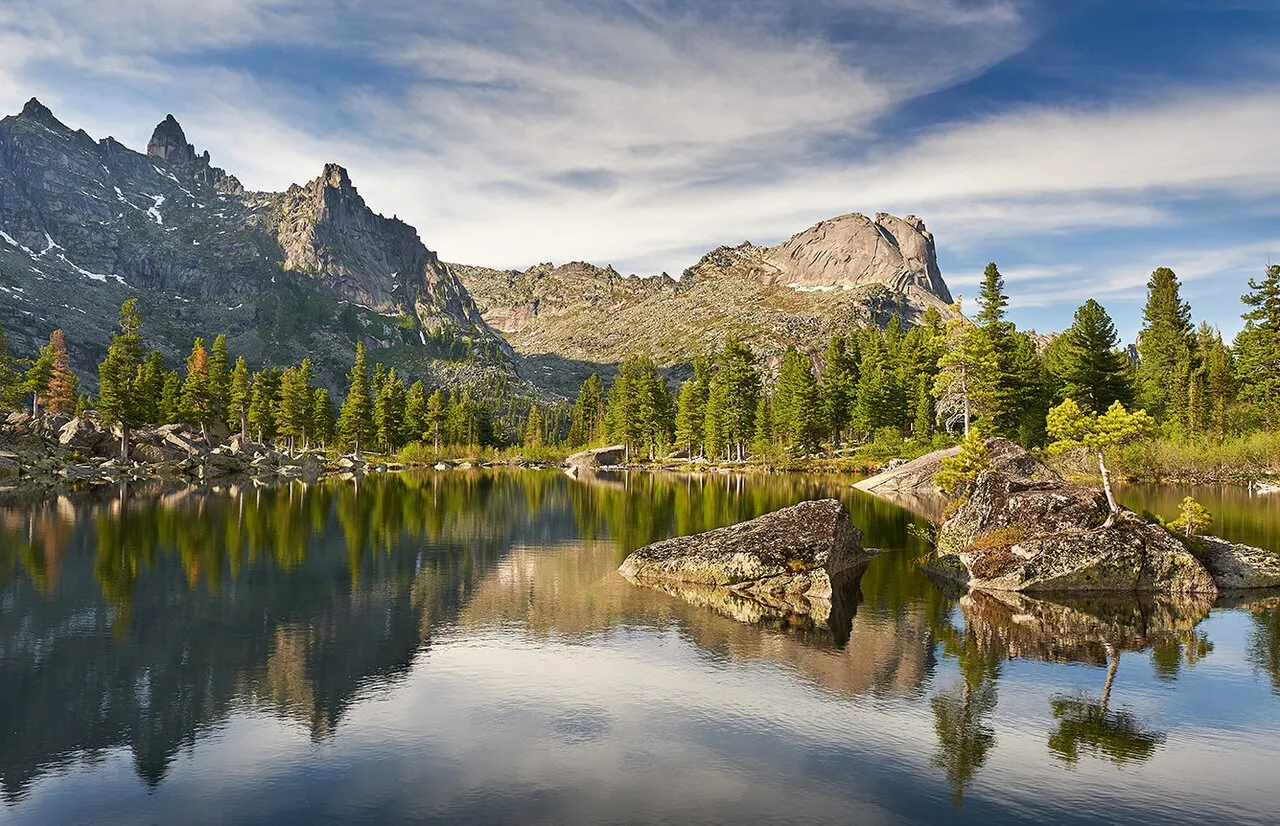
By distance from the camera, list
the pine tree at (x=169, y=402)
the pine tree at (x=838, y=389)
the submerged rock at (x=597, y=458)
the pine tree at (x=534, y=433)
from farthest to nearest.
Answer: the pine tree at (x=534, y=433)
the submerged rock at (x=597, y=458)
the pine tree at (x=838, y=389)
the pine tree at (x=169, y=402)

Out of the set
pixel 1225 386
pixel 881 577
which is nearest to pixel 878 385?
pixel 1225 386

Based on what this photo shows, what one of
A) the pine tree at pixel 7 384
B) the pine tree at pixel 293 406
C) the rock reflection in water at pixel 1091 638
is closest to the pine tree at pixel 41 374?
the pine tree at pixel 7 384

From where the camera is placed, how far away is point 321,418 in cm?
14725

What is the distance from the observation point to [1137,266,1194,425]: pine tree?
107m

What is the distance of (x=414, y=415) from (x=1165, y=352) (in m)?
133

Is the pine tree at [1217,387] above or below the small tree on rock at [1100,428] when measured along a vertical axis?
above

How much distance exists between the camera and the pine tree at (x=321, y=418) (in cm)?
14576

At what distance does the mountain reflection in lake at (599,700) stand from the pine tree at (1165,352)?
9510cm

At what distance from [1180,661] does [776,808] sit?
1443 centimetres

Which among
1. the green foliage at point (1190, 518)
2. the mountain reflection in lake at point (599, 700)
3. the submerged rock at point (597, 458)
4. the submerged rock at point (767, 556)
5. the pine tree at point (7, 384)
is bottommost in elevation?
the submerged rock at point (597, 458)

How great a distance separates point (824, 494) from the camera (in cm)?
6975

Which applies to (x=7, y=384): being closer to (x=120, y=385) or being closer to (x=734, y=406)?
(x=120, y=385)

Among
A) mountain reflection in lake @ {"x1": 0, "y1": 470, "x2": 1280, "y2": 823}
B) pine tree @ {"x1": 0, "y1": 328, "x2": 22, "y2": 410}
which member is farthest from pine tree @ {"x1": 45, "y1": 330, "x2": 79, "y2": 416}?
mountain reflection in lake @ {"x1": 0, "y1": 470, "x2": 1280, "y2": 823}

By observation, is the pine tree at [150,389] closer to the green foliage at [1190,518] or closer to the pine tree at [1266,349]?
the green foliage at [1190,518]
